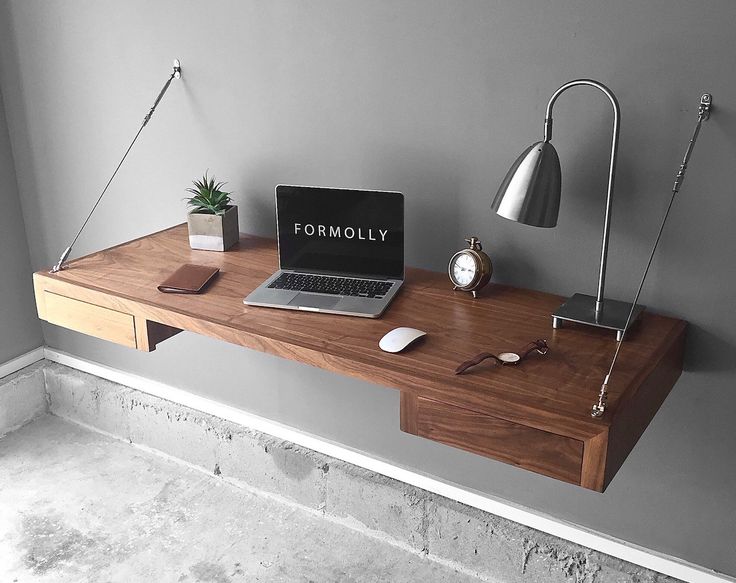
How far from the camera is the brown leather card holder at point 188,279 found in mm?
1855

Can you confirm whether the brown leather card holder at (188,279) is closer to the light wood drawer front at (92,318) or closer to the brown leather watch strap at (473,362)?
the light wood drawer front at (92,318)

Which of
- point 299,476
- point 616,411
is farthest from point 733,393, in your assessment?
point 299,476

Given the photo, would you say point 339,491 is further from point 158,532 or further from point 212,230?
point 212,230

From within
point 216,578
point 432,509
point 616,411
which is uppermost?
point 616,411

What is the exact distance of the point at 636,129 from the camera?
1.66 m

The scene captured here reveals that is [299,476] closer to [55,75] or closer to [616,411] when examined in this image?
[616,411]

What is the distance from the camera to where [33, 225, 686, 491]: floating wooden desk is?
1.37 meters

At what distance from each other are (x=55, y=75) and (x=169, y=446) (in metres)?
1.28

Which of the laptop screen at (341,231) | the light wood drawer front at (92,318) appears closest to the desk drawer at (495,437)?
the laptop screen at (341,231)

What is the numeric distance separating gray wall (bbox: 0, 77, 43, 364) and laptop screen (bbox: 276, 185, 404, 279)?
55.2 inches

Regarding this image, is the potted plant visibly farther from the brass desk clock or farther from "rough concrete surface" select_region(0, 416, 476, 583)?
"rough concrete surface" select_region(0, 416, 476, 583)

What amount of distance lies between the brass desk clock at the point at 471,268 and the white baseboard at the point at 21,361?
1.90m

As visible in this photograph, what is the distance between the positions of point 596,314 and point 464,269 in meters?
0.33

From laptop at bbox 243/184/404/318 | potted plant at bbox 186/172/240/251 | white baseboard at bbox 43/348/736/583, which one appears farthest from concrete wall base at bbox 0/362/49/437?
laptop at bbox 243/184/404/318
